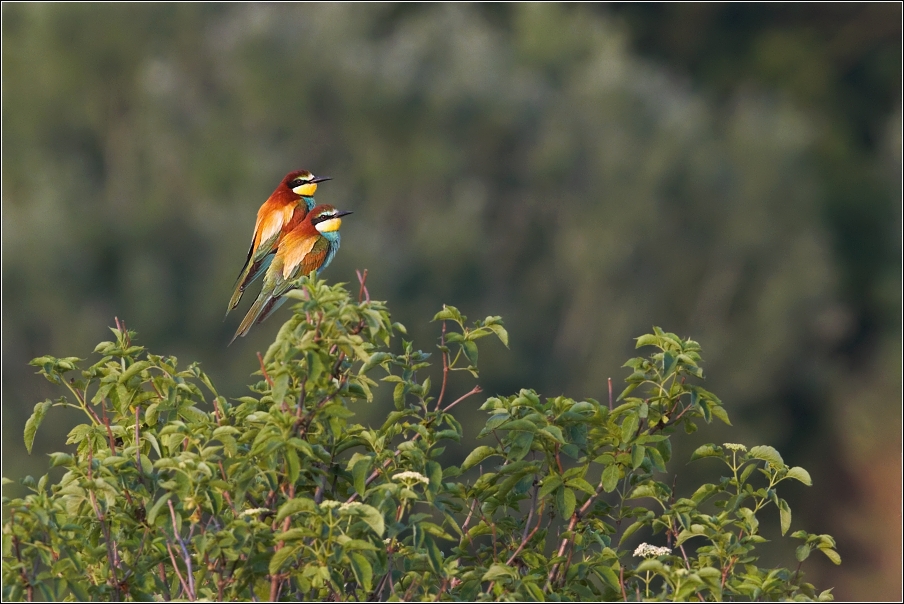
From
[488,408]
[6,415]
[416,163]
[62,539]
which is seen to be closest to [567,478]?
[488,408]

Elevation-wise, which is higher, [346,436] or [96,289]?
[96,289]

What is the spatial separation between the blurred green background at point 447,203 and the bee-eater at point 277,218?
15.7 metres

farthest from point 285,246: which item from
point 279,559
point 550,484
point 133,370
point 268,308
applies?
point 279,559

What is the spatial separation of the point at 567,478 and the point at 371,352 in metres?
0.68

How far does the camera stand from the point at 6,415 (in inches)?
848

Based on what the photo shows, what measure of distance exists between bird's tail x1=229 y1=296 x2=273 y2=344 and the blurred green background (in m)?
16.4

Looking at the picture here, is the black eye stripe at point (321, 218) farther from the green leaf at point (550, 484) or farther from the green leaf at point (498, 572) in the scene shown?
the green leaf at point (498, 572)

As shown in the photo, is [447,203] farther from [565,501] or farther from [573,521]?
[565,501]

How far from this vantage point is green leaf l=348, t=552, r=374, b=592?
3266mm

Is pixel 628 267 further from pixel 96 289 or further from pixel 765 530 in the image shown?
pixel 96 289

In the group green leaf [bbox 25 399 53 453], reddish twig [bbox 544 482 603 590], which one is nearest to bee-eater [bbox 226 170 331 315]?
green leaf [bbox 25 399 53 453]

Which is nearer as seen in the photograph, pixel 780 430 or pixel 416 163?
pixel 416 163

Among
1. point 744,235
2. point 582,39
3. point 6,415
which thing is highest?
point 582,39

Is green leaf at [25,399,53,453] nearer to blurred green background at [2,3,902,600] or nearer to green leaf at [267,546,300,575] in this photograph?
green leaf at [267,546,300,575]
